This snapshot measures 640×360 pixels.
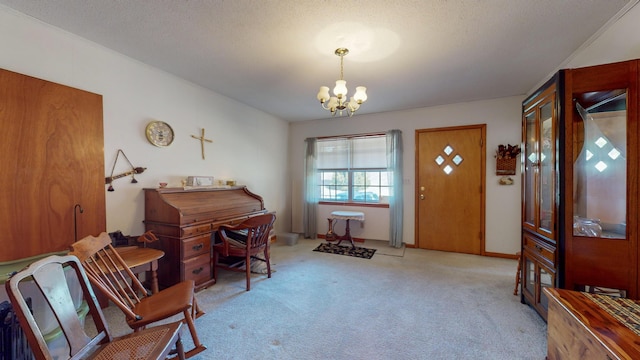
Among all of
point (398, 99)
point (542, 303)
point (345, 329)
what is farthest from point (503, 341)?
point (398, 99)

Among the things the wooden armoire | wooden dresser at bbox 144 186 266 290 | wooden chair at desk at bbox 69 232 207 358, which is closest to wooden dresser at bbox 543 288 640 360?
the wooden armoire

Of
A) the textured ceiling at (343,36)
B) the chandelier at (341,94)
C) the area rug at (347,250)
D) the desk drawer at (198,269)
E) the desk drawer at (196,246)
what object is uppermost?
the textured ceiling at (343,36)

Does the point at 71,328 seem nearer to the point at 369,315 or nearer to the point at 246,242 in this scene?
the point at 246,242

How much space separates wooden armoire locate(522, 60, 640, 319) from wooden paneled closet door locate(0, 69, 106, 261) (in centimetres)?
385

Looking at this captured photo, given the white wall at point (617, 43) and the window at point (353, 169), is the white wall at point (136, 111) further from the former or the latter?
the white wall at point (617, 43)

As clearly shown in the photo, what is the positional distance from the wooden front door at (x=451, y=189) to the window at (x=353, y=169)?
0.67 meters

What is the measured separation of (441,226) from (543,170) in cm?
221

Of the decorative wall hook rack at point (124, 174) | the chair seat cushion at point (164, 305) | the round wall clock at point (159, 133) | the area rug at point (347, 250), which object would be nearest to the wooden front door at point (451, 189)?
the area rug at point (347, 250)

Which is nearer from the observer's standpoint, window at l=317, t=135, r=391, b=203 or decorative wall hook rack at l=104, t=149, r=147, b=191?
decorative wall hook rack at l=104, t=149, r=147, b=191

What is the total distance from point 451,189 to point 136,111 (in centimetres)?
450

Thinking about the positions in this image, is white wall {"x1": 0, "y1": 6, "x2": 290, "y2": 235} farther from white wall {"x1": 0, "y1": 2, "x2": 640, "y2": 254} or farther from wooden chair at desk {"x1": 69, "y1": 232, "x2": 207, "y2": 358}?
wooden chair at desk {"x1": 69, "y1": 232, "x2": 207, "y2": 358}

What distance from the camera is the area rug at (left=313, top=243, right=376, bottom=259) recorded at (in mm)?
3799

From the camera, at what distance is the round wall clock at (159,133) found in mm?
2684

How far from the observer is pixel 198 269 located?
255cm
